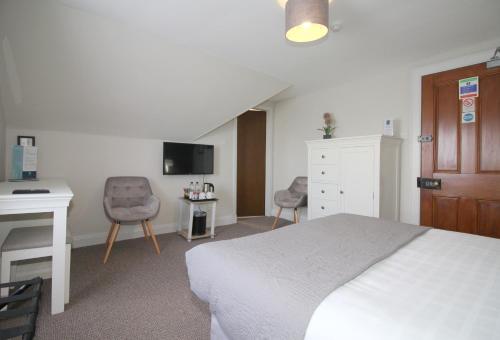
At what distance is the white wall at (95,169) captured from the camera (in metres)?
2.96

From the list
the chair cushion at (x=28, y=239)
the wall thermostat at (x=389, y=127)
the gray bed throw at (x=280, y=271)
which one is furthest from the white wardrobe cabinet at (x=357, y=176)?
the chair cushion at (x=28, y=239)

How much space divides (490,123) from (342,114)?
5.66 ft

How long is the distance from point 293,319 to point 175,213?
3.41 m

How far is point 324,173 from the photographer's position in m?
3.32

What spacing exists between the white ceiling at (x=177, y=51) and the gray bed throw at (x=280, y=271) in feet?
5.73

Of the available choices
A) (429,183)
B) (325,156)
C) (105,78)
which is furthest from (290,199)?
(105,78)

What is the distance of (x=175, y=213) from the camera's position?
3.91 meters

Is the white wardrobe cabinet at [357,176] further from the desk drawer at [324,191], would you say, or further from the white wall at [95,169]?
the white wall at [95,169]

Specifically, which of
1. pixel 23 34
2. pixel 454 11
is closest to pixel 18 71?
pixel 23 34

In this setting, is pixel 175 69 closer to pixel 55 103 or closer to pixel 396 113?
pixel 55 103

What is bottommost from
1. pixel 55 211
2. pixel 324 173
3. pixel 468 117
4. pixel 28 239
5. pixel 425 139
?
pixel 28 239

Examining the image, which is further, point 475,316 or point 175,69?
point 175,69

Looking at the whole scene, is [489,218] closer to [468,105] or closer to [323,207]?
[468,105]

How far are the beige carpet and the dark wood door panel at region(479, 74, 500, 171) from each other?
2.83 m
